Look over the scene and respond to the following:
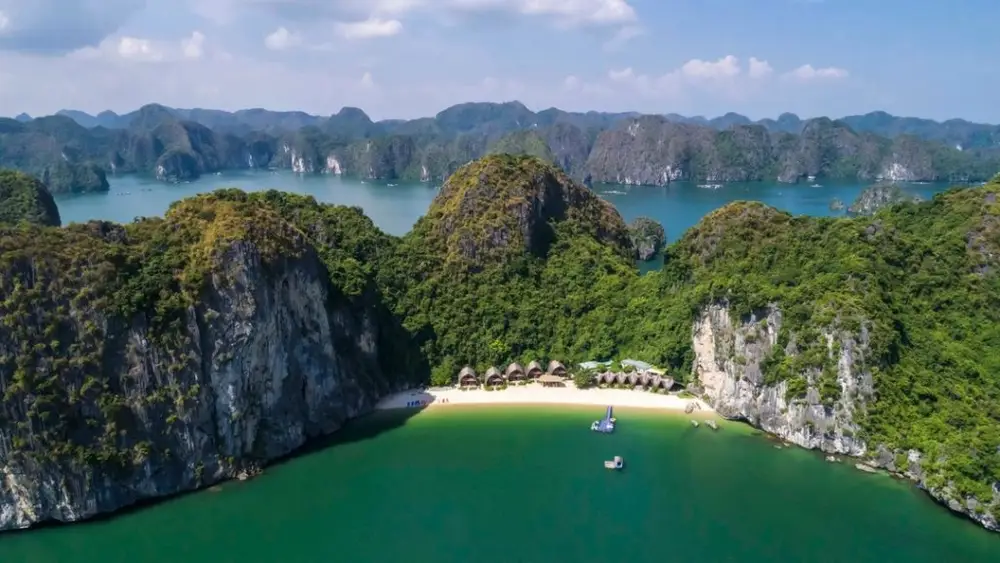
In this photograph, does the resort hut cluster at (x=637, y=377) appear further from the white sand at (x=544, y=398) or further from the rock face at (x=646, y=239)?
the rock face at (x=646, y=239)

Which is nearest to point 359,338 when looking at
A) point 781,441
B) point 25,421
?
point 25,421

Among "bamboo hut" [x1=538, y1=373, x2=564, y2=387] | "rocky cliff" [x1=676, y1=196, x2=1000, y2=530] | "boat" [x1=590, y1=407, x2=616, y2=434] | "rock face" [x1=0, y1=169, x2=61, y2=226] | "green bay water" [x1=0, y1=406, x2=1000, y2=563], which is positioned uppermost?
"rock face" [x1=0, y1=169, x2=61, y2=226]

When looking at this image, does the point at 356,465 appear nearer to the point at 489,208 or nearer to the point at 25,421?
the point at 25,421

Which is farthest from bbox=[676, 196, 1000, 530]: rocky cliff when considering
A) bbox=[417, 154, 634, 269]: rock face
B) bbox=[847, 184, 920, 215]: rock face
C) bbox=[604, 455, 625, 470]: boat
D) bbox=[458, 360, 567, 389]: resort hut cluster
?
bbox=[847, 184, 920, 215]: rock face

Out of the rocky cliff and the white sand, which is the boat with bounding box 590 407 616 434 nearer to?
the white sand

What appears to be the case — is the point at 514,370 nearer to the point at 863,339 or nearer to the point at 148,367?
the point at 863,339

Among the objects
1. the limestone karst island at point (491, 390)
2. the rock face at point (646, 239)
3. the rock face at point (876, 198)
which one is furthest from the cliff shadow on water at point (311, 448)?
the rock face at point (876, 198)

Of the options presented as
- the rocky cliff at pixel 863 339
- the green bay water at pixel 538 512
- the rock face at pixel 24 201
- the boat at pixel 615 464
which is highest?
the rock face at pixel 24 201
